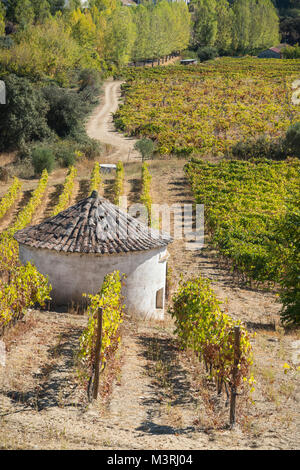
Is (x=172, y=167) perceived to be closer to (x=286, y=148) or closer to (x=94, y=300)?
(x=286, y=148)

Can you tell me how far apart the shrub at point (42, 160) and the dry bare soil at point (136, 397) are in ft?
76.6

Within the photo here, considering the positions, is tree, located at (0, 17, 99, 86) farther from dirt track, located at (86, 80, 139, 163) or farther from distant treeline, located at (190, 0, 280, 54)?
distant treeline, located at (190, 0, 280, 54)

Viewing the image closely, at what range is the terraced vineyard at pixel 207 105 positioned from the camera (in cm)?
4603

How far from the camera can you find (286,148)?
40.4m

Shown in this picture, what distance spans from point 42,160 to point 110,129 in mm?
17374

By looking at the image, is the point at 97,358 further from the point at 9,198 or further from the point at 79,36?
the point at 79,36

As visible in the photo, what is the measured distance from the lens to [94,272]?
1276 cm

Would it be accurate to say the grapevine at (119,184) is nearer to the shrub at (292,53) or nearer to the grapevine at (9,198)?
the grapevine at (9,198)

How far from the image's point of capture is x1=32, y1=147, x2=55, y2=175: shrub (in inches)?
1356

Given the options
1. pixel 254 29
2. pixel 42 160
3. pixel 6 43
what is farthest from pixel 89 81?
pixel 254 29

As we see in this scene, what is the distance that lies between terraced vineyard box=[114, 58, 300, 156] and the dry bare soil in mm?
30699

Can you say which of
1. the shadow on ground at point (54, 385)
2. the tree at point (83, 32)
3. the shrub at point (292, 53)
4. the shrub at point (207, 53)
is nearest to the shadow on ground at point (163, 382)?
the shadow on ground at point (54, 385)

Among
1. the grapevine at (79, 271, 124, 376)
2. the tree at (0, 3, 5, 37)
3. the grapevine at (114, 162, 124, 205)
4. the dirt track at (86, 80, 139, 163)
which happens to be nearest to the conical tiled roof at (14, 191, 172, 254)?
the grapevine at (79, 271, 124, 376)
